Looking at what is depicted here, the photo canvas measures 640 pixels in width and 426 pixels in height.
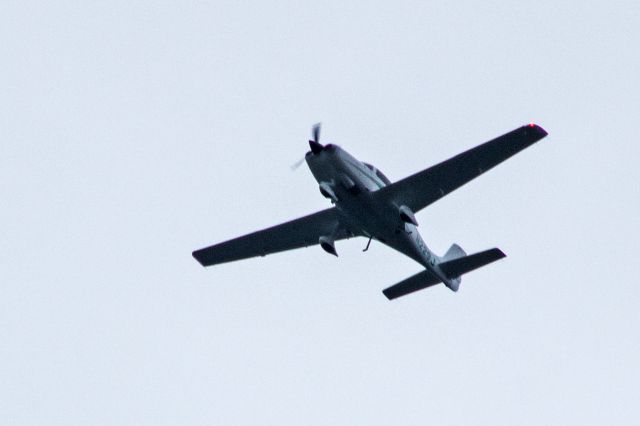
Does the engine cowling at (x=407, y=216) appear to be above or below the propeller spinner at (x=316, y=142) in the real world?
below

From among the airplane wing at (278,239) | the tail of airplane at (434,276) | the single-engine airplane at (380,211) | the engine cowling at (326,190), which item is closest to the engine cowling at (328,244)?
the single-engine airplane at (380,211)

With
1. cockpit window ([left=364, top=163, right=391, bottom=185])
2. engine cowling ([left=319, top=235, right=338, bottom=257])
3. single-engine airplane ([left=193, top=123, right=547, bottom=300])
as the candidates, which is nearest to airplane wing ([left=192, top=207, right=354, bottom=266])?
single-engine airplane ([left=193, top=123, right=547, bottom=300])

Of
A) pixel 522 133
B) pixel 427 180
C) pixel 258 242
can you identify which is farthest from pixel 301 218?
pixel 522 133

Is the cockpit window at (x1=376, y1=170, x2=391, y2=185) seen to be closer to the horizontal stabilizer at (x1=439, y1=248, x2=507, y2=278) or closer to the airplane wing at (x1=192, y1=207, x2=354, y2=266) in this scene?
the airplane wing at (x1=192, y1=207, x2=354, y2=266)

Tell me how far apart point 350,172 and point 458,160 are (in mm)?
3209

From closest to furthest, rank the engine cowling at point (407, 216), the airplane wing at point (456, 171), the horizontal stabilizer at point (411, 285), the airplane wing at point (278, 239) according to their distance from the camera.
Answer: the airplane wing at point (456, 171), the engine cowling at point (407, 216), the airplane wing at point (278, 239), the horizontal stabilizer at point (411, 285)

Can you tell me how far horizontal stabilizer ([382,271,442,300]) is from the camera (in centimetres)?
3691

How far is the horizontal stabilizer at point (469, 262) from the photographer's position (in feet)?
114

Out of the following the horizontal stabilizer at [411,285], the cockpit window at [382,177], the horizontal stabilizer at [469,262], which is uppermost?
the cockpit window at [382,177]

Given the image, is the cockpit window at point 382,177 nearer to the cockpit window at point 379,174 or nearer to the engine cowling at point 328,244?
the cockpit window at point 379,174

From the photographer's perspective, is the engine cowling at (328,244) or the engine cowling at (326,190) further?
the engine cowling at (328,244)

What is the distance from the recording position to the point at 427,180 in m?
33.4

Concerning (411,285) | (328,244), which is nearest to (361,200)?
(328,244)

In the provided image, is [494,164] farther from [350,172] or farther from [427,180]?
[350,172]
